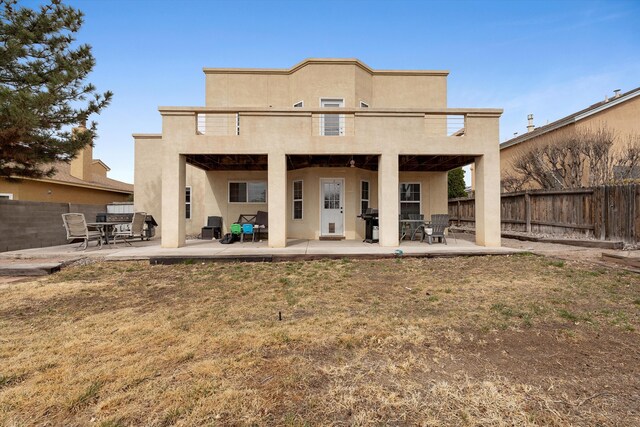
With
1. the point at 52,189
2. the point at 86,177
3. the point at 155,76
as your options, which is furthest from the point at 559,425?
the point at 86,177

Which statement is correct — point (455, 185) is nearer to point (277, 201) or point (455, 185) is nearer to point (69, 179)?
point (277, 201)

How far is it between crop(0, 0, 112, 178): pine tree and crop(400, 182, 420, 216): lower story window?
36.9ft

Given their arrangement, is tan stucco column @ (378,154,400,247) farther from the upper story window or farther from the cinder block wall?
the cinder block wall

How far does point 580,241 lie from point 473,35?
9498 millimetres

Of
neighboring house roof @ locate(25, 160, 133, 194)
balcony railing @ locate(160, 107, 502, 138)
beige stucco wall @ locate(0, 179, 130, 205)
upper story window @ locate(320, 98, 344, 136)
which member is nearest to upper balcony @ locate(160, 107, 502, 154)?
balcony railing @ locate(160, 107, 502, 138)

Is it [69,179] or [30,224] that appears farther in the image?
[69,179]

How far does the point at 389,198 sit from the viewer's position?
9328 millimetres

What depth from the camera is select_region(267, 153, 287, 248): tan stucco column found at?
9180 millimetres

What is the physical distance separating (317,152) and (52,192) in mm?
15214

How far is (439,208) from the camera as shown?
12.8 metres

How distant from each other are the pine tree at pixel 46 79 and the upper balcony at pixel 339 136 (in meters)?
→ 2.73

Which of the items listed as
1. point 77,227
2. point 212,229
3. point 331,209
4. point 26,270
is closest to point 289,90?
point 331,209

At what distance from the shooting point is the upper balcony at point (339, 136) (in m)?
9.12

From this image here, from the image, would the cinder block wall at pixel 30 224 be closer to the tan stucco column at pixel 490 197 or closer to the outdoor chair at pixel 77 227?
the outdoor chair at pixel 77 227
